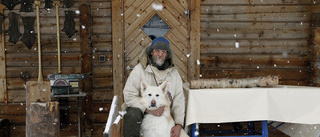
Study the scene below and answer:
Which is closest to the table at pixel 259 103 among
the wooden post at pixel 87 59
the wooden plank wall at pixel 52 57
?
the wooden plank wall at pixel 52 57

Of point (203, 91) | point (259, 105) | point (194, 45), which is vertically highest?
point (194, 45)

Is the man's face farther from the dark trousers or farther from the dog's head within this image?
the dark trousers

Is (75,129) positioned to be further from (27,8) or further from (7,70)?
(27,8)

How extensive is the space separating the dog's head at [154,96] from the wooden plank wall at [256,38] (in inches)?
75.0

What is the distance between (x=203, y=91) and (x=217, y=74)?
5.10 ft

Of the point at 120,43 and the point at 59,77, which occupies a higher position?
the point at 120,43

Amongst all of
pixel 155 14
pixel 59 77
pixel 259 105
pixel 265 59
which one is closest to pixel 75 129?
pixel 59 77

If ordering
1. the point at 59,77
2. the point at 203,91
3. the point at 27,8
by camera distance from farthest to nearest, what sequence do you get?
the point at 27,8, the point at 59,77, the point at 203,91

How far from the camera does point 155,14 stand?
414cm

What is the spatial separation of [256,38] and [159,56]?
2434 millimetres

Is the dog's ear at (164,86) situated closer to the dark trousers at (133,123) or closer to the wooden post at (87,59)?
the dark trousers at (133,123)

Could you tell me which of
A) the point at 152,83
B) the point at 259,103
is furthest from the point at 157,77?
the point at 259,103

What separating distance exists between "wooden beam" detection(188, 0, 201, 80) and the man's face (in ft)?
4.77

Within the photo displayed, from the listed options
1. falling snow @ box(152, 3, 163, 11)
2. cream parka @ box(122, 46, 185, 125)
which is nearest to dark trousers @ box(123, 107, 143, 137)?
cream parka @ box(122, 46, 185, 125)
